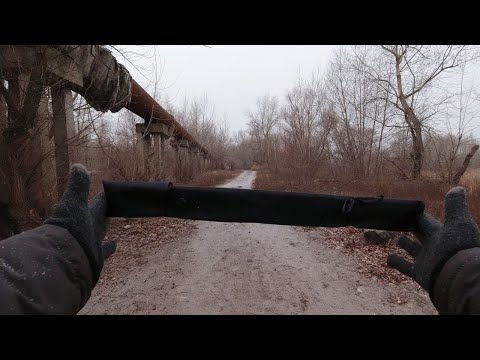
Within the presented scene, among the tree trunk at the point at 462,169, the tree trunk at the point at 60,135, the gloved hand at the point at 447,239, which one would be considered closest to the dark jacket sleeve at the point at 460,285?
the gloved hand at the point at 447,239

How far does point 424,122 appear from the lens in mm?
15492

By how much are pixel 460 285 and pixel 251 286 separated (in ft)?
10.8

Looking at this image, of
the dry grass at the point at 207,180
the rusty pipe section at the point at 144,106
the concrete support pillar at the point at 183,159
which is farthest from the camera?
the dry grass at the point at 207,180

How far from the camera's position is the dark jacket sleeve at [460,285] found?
40.5 inches

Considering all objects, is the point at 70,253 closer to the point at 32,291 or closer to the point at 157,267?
the point at 32,291

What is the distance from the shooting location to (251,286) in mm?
4008

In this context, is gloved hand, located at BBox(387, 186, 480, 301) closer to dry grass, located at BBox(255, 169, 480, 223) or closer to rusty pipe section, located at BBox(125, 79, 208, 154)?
dry grass, located at BBox(255, 169, 480, 223)

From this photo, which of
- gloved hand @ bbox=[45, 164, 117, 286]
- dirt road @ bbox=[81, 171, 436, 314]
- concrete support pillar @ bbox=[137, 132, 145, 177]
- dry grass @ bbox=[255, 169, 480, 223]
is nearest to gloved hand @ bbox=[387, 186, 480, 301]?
gloved hand @ bbox=[45, 164, 117, 286]

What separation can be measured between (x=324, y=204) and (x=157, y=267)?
417cm

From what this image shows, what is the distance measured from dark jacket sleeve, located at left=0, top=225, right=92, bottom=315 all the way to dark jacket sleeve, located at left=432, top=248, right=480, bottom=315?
167 centimetres

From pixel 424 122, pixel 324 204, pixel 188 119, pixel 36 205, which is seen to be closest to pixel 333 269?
pixel 324 204

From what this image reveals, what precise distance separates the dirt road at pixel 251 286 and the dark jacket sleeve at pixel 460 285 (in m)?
2.57

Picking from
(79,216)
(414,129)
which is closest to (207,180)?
(414,129)

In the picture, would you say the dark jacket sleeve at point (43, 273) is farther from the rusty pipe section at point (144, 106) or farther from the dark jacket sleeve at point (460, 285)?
the rusty pipe section at point (144, 106)
